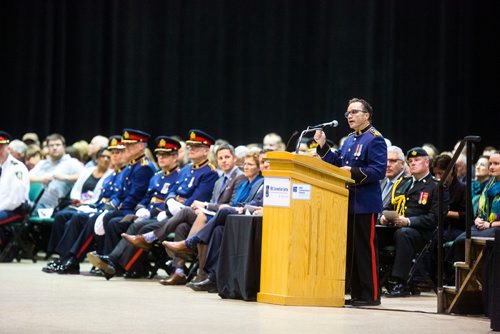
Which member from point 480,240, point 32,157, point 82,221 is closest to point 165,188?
point 82,221

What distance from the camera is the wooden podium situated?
22.7 ft

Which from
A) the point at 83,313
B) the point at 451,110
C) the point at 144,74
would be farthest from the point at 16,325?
the point at 144,74

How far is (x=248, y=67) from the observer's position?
45.8 ft

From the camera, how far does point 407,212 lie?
871 cm

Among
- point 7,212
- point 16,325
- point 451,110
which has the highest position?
point 451,110

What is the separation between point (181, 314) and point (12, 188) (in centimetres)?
540

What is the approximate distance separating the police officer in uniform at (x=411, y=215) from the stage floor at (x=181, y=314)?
28cm

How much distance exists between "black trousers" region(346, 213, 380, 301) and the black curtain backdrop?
17.8 ft

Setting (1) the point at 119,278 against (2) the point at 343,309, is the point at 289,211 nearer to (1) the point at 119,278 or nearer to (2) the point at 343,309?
(2) the point at 343,309

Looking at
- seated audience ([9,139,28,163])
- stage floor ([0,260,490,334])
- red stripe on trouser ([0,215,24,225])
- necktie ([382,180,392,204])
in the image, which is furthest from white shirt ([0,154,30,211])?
necktie ([382,180,392,204])

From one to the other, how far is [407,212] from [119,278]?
9.78 ft

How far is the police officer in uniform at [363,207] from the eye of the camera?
7324 mm

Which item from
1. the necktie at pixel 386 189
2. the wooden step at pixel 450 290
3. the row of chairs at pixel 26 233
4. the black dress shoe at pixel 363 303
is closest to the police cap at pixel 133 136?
the row of chairs at pixel 26 233

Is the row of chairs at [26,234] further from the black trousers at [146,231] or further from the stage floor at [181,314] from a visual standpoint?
the stage floor at [181,314]
